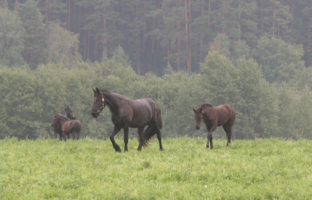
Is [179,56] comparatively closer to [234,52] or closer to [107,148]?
[234,52]

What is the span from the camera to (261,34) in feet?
367

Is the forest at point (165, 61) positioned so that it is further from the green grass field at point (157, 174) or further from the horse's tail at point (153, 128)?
the green grass field at point (157, 174)

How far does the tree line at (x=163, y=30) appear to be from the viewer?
9781 cm

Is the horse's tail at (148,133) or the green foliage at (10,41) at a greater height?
the green foliage at (10,41)

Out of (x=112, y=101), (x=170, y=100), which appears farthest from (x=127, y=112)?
(x=170, y=100)

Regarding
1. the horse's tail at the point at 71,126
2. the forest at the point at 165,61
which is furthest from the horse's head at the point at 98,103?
the forest at the point at 165,61

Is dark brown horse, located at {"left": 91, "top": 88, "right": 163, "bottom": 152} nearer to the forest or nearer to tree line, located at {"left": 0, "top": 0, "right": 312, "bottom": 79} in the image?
the forest

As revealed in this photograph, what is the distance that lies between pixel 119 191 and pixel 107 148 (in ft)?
20.7

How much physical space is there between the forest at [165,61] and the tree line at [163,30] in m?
0.33

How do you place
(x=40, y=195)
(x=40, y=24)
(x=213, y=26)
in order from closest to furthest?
(x=40, y=195) < (x=40, y=24) < (x=213, y=26)

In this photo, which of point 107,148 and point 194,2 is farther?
point 194,2

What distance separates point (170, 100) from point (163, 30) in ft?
169

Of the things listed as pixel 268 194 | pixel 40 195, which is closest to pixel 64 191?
pixel 40 195

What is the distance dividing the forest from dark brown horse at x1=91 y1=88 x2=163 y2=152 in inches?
1534
